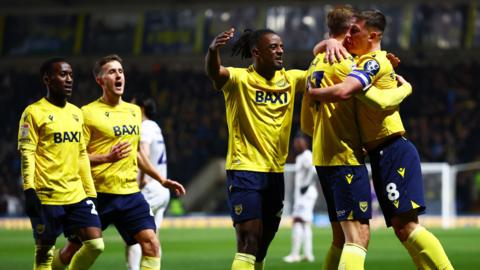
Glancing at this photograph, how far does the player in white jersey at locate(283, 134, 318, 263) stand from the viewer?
1515 centimetres

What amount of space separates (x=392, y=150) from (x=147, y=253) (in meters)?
2.53

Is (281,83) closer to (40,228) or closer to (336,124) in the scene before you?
(336,124)

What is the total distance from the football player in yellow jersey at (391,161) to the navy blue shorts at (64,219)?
100 inches

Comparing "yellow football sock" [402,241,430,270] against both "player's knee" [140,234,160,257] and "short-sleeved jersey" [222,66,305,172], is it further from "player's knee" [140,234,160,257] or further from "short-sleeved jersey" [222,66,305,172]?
"player's knee" [140,234,160,257]

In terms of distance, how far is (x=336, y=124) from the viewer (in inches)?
288

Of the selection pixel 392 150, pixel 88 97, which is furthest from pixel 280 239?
pixel 88 97

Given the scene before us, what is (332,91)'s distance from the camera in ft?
22.4

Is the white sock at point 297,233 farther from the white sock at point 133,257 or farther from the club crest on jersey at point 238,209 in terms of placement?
the club crest on jersey at point 238,209

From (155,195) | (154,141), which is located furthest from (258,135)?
(155,195)

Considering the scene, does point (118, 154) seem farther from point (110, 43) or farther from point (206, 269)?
point (110, 43)

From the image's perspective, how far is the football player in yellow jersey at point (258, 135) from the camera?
7512mm

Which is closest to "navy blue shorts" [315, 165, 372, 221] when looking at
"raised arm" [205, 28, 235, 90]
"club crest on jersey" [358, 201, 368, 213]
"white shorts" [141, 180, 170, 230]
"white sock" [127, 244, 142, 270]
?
"club crest on jersey" [358, 201, 368, 213]

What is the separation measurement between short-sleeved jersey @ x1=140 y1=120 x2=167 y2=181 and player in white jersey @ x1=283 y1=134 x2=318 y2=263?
14.4 ft

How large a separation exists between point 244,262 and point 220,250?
33.7 ft
